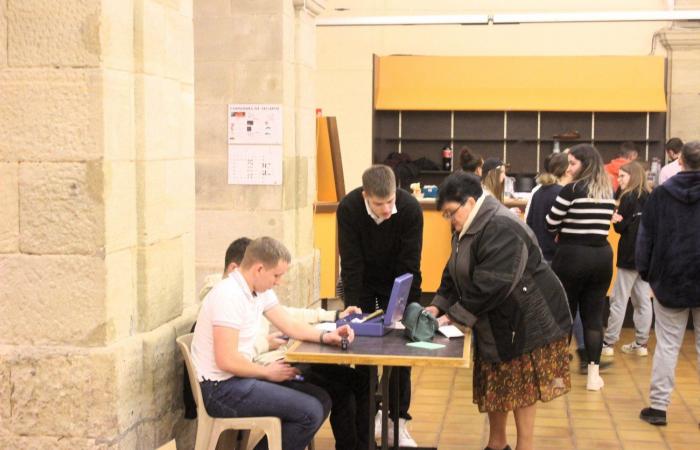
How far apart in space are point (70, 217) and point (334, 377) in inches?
58.6

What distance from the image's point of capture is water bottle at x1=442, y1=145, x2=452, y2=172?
1315 cm

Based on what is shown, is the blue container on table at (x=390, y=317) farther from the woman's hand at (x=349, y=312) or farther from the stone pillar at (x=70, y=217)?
the stone pillar at (x=70, y=217)

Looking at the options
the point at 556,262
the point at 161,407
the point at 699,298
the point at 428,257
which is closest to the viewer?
the point at 161,407

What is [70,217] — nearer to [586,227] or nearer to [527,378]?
[527,378]

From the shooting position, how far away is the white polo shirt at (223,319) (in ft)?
13.4

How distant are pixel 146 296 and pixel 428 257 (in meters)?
5.04

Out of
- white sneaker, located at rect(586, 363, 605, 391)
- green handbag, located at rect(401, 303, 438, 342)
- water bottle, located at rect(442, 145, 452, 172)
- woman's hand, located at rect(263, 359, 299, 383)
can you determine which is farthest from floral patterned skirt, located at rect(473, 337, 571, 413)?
water bottle, located at rect(442, 145, 452, 172)

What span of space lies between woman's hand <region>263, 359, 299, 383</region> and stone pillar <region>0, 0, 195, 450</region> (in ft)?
1.70

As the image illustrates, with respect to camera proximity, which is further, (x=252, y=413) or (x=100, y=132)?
(x=252, y=413)

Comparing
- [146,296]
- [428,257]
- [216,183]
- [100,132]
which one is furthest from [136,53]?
[428,257]

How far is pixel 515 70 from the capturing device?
42.8 feet

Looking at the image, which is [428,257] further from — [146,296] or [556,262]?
[146,296]

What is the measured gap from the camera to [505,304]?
14.8 ft

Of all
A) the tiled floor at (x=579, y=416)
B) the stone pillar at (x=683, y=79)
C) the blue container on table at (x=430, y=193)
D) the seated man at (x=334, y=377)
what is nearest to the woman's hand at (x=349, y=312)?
the seated man at (x=334, y=377)
